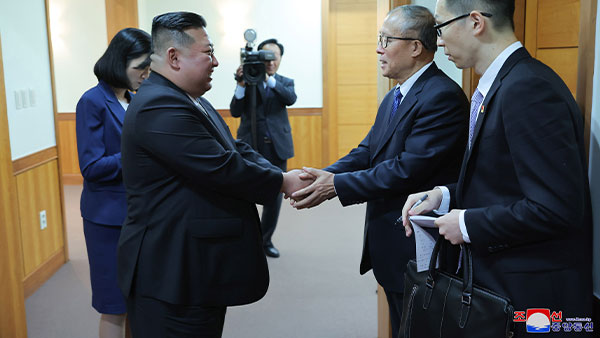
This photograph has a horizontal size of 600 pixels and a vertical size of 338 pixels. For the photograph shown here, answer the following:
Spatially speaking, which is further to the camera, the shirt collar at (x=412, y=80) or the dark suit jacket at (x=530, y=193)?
the shirt collar at (x=412, y=80)

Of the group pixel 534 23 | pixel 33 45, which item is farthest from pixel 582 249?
pixel 33 45

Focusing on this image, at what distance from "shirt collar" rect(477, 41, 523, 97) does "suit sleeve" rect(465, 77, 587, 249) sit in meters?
0.14

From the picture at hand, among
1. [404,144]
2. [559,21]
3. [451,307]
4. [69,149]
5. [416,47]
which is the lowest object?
[69,149]

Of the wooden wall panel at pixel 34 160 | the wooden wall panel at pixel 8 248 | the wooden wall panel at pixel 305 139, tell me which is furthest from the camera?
the wooden wall panel at pixel 305 139

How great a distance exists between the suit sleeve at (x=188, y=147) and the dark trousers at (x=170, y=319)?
39cm

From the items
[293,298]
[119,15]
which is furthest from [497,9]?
[119,15]

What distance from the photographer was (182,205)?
1.78 meters

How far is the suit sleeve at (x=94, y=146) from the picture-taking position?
7.98 feet

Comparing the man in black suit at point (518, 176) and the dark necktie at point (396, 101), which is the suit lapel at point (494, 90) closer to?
the man in black suit at point (518, 176)

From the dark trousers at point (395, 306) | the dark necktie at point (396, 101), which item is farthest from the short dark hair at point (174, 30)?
the dark trousers at point (395, 306)

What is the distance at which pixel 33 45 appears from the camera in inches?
156

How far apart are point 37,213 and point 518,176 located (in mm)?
3523

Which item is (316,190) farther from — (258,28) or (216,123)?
(258,28)

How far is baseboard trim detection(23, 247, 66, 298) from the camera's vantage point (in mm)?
3801
